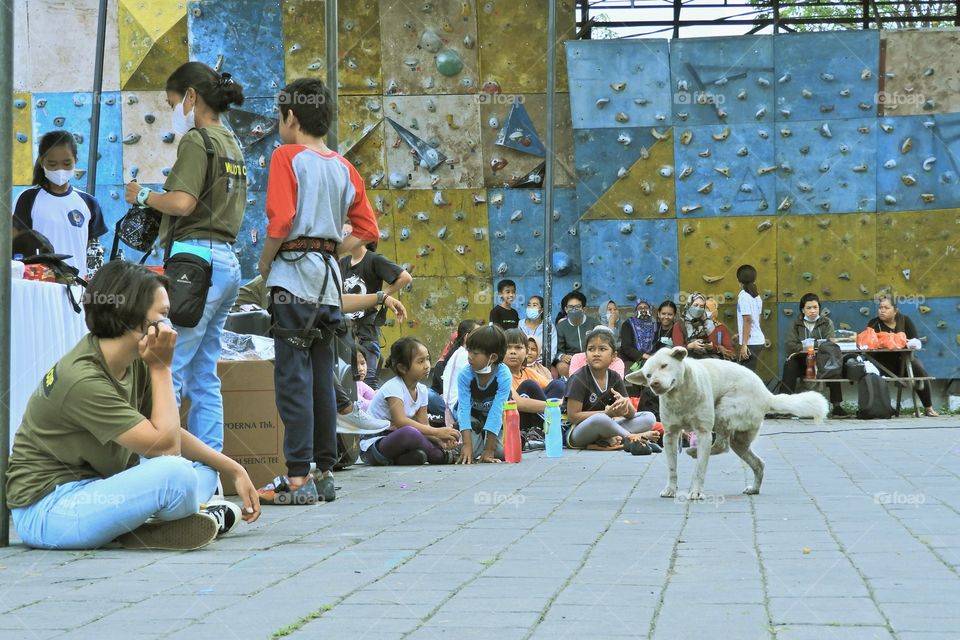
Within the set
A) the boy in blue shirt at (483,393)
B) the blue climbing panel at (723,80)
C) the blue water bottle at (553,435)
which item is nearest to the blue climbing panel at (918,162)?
the blue climbing panel at (723,80)

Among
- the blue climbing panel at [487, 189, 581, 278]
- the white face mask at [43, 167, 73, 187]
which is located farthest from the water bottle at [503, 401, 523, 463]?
the blue climbing panel at [487, 189, 581, 278]

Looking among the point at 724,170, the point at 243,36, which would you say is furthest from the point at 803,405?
the point at 243,36

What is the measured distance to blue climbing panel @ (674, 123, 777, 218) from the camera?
18891mm

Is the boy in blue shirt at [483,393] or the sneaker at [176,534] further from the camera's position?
the boy in blue shirt at [483,393]

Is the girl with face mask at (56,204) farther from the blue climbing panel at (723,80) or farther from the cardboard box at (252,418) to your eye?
the blue climbing panel at (723,80)

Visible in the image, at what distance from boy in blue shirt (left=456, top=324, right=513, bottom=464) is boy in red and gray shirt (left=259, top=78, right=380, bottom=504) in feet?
10.8

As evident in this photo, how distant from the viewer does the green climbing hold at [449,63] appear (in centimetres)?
1938

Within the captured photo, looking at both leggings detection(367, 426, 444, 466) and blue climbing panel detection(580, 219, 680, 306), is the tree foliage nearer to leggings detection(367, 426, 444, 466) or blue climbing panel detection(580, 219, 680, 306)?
blue climbing panel detection(580, 219, 680, 306)

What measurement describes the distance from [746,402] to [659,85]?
463 inches

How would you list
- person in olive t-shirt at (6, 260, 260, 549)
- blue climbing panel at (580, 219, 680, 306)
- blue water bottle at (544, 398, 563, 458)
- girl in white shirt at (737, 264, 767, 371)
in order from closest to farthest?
person in olive t-shirt at (6, 260, 260, 549), blue water bottle at (544, 398, 563, 458), girl in white shirt at (737, 264, 767, 371), blue climbing panel at (580, 219, 680, 306)

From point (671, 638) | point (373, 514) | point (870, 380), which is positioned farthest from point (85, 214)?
point (870, 380)

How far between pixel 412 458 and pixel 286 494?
3371 millimetres

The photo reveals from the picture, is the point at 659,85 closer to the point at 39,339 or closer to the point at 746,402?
the point at 746,402

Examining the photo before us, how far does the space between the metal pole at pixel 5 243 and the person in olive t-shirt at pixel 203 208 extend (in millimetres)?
963
